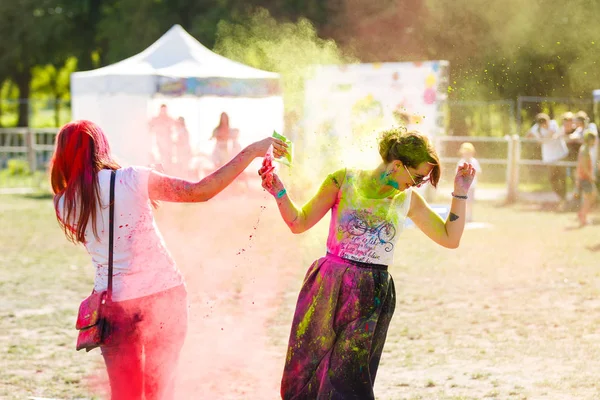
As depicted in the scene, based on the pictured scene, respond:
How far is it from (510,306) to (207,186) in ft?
16.8

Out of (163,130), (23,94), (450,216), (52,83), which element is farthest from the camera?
A: (52,83)

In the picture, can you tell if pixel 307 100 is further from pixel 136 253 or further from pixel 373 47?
pixel 136 253

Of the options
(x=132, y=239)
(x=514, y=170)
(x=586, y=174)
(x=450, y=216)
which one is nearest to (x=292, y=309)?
(x=450, y=216)

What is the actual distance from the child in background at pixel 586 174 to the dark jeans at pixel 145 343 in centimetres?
1045

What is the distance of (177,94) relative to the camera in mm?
16828

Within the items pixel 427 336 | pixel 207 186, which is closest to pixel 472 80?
pixel 427 336

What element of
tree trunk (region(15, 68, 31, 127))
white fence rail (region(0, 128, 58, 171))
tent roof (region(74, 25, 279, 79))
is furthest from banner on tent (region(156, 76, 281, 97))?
tree trunk (region(15, 68, 31, 127))

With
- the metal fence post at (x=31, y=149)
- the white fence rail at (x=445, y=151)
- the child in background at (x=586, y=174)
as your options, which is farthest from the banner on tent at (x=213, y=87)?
the child in background at (x=586, y=174)

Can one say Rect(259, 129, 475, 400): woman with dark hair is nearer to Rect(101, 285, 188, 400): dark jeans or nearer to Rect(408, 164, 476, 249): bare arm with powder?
Rect(408, 164, 476, 249): bare arm with powder

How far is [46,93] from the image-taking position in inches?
2322

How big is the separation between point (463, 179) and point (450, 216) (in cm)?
19

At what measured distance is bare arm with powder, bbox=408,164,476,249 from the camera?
3.97 m

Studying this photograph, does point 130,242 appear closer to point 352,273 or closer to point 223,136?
point 352,273

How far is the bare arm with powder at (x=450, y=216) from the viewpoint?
13.0 ft
